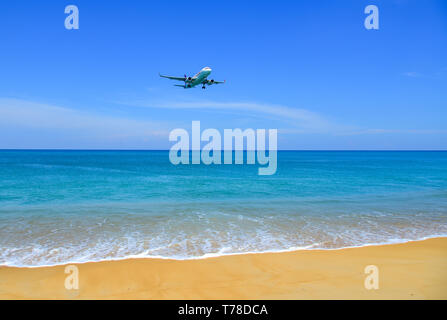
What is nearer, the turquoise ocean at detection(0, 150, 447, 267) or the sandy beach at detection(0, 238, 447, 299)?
the sandy beach at detection(0, 238, 447, 299)

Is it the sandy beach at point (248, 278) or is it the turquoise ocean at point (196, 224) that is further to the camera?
the turquoise ocean at point (196, 224)

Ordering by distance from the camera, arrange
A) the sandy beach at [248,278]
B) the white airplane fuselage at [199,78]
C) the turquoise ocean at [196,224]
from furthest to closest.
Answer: the white airplane fuselage at [199,78], the turquoise ocean at [196,224], the sandy beach at [248,278]

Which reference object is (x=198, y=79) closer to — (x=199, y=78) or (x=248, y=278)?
(x=199, y=78)

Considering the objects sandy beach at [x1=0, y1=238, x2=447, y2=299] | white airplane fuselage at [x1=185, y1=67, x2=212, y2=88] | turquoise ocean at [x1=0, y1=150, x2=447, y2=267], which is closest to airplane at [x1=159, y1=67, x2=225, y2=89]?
white airplane fuselage at [x1=185, y1=67, x2=212, y2=88]

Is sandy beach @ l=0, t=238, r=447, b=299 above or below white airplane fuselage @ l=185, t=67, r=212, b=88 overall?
below

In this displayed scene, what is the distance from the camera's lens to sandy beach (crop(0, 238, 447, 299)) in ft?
28.9

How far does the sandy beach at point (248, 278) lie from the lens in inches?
346

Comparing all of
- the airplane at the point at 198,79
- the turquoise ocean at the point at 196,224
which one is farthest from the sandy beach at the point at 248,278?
the airplane at the point at 198,79

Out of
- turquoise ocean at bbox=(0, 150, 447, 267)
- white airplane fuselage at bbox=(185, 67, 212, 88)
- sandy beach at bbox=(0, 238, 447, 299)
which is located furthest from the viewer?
white airplane fuselage at bbox=(185, 67, 212, 88)

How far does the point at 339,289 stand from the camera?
9125 mm

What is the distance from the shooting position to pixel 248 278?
9.90 m

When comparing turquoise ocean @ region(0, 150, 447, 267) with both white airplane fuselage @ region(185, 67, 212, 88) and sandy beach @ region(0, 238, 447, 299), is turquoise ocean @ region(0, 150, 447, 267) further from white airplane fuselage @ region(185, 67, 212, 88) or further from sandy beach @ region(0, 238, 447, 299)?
white airplane fuselage @ region(185, 67, 212, 88)

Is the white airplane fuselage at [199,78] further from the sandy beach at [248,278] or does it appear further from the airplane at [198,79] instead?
the sandy beach at [248,278]

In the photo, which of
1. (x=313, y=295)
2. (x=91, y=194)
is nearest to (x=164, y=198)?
(x=91, y=194)
